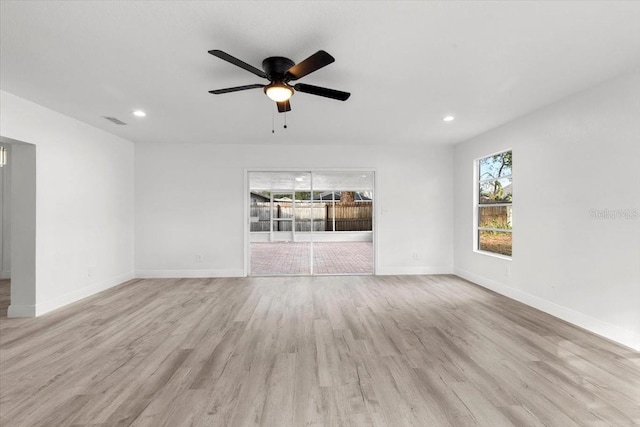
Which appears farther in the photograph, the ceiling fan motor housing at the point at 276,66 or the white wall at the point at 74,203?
the white wall at the point at 74,203

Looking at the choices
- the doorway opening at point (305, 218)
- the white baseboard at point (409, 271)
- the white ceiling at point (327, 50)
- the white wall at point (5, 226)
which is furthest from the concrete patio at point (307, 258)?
the white wall at point (5, 226)

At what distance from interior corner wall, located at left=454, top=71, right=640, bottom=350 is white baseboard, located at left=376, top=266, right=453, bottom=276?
4.42 feet

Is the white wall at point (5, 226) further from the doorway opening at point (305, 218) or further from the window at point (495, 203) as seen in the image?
the window at point (495, 203)

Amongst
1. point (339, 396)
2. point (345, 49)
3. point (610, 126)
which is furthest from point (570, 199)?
point (339, 396)

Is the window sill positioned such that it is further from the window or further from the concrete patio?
the concrete patio

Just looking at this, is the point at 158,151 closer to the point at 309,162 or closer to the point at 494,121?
the point at 309,162

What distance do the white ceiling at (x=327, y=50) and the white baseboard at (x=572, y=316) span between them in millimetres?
2455

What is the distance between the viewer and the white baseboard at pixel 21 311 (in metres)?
3.51

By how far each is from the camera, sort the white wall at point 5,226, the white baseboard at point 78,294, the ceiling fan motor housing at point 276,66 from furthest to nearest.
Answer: the white wall at point 5,226 < the white baseboard at point 78,294 < the ceiling fan motor housing at point 276,66

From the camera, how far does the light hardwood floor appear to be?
1.79m

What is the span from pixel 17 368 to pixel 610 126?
5786 millimetres

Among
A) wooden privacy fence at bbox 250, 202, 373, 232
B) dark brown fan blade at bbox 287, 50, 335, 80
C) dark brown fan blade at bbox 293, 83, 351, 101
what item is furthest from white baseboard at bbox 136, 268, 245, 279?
dark brown fan blade at bbox 287, 50, 335, 80

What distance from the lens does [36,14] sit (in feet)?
6.41

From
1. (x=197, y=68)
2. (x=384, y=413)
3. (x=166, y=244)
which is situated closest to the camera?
(x=384, y=413)
